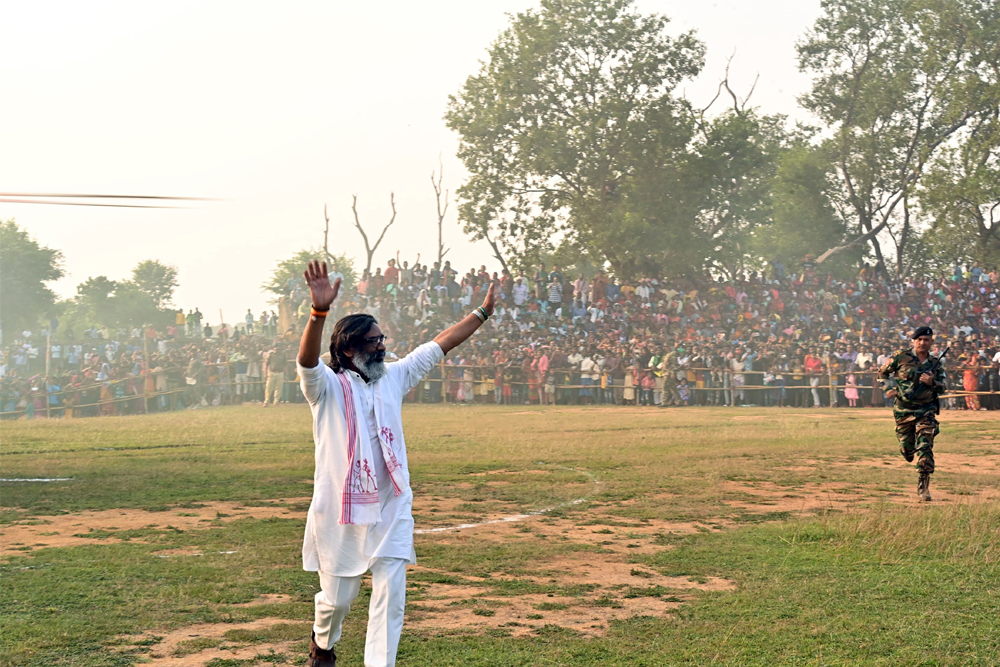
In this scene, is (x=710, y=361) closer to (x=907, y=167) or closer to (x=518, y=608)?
(x=907, y=167)

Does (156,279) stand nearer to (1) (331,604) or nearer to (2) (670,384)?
(2) (670,384)

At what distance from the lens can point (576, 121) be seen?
42469mm

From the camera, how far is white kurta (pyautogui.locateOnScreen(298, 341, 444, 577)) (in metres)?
5.16

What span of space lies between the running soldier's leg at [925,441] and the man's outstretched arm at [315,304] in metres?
9.02

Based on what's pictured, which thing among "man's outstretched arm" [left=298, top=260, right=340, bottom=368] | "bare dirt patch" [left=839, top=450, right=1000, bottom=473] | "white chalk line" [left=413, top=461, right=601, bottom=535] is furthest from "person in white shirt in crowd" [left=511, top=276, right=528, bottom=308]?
"man's outstretched arm" [left=298, top=260, right=340, bottom=368]

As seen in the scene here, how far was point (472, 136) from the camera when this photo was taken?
43.4m

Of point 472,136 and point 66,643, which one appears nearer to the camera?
point 66,643

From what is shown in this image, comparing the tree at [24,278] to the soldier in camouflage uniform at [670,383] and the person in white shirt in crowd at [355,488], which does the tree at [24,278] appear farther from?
the person in white shirt in crowd at [355,488]

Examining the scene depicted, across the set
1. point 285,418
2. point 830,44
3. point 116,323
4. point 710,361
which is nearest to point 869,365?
point 710,361

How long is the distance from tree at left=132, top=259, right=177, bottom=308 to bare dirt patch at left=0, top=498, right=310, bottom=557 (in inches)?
2786

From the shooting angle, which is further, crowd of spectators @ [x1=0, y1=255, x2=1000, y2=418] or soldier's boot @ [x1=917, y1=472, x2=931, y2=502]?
crowd of spectators @ [x1=0, y1=255, x2=1000, y2=418]

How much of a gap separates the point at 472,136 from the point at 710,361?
16.6 metres

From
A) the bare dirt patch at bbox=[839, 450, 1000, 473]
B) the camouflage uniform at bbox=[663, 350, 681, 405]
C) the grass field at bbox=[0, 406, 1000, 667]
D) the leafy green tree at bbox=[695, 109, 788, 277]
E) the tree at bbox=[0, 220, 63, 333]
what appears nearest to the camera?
the grass field at bbox=[0, 406, 1000, 667]

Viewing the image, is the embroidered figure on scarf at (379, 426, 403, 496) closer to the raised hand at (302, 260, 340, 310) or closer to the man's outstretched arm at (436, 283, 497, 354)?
the man's outstretched arm at (436, 283, 497, 354)
